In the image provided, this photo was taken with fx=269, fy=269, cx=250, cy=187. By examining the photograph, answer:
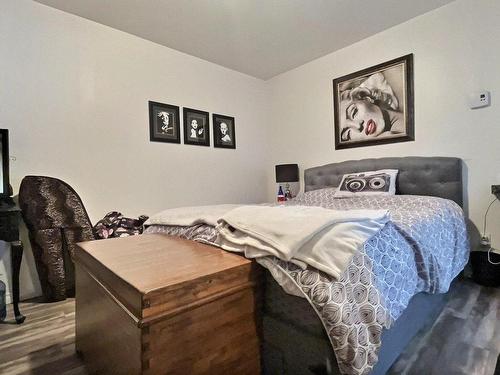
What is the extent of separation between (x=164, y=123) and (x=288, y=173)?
Answer: 169 centimetres

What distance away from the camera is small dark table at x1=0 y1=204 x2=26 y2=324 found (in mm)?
1786

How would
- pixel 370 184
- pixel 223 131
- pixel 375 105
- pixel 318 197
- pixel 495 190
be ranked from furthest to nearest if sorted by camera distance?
pixel 223 131 → pixel 375 105 → pixel 318 197 → pixel 370 184 → pixel 495 190

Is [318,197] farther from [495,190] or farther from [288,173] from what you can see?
[495,190]

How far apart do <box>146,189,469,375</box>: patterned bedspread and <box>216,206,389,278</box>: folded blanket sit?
4cm

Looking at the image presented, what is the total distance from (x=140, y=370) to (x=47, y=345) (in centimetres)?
115

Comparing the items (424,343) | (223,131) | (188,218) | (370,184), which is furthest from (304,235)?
(223,131)

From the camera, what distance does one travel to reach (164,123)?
3072 mm

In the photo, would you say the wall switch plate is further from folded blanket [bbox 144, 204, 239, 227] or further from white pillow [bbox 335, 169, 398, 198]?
folded blanket [bbox 144, 204, 239, 227]

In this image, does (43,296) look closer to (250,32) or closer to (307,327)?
(307,327)

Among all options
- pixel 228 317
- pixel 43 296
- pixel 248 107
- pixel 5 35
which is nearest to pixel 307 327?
pixel 228 317

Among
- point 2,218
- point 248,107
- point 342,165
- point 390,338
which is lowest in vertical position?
point 390,338

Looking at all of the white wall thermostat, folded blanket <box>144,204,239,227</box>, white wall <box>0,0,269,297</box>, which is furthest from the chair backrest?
the white wall thermostat

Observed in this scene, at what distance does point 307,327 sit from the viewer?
0.96 metres

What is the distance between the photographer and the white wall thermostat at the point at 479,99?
2270 millimetres
